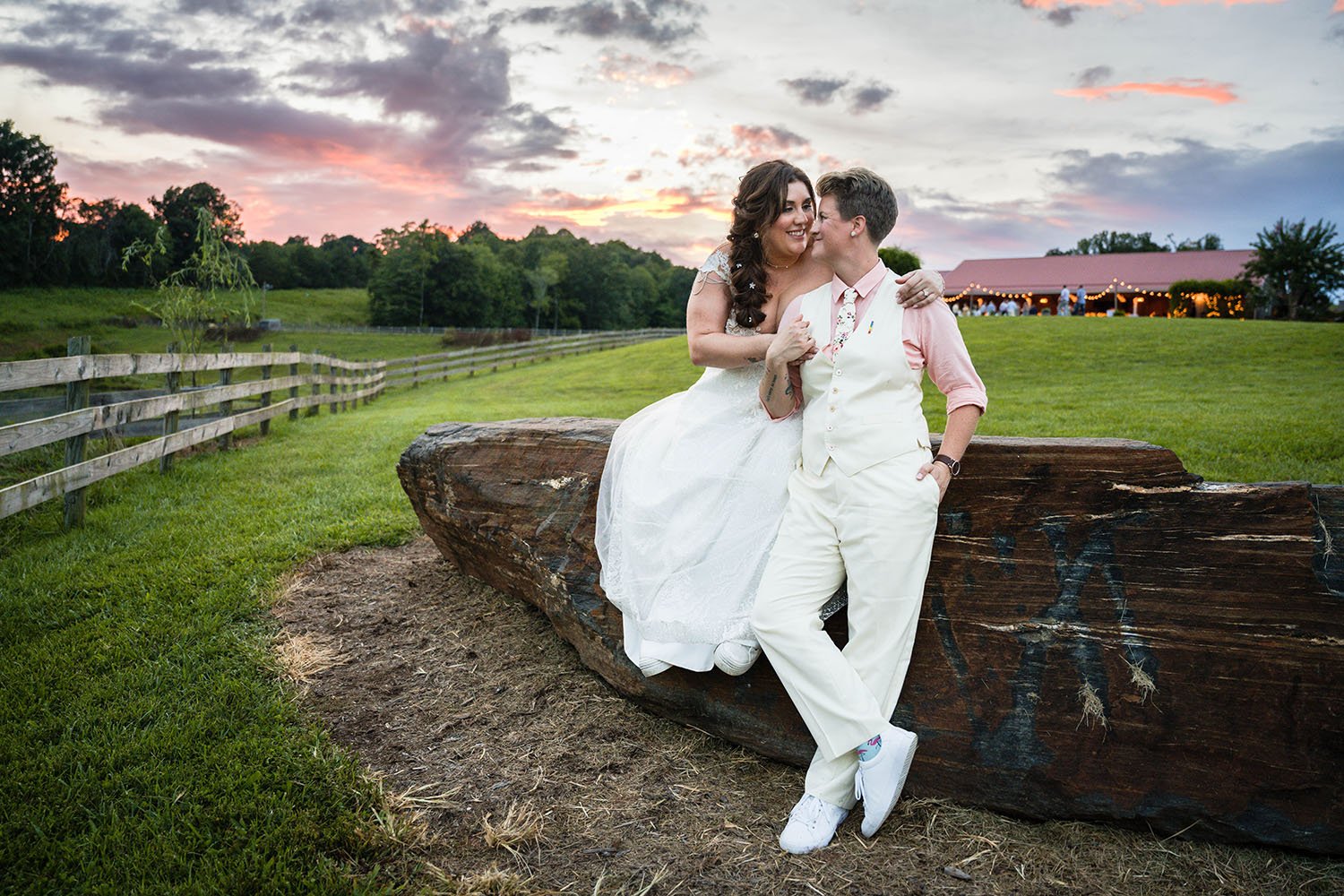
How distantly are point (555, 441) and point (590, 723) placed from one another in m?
1.61

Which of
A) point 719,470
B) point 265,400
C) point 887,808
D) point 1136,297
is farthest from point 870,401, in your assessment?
point 1136,297

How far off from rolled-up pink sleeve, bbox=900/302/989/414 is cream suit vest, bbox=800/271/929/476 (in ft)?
0.19

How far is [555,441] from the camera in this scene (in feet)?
15.2

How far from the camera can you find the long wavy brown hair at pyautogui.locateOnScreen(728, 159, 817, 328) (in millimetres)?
3582

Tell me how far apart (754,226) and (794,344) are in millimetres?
708

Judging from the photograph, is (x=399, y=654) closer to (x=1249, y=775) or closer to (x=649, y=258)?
(x=1249, y=775)

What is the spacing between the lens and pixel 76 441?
6203 millimetres

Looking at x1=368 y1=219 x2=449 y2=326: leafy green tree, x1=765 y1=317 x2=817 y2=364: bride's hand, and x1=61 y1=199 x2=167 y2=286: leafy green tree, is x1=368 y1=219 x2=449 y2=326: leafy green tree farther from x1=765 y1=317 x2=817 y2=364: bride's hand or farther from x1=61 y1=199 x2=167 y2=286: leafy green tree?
x1=765 y1=317 x2=817 y2=364: bride's hand

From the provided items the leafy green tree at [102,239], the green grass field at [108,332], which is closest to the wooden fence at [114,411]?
the green grass field at [108,332]

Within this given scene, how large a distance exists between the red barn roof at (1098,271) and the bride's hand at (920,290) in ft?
157

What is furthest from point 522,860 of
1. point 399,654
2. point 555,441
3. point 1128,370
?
point 1128,370

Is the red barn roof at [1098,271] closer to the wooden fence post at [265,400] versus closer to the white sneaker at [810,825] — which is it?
the wooden fence post at [265,400]

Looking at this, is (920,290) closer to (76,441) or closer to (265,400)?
(76,441)

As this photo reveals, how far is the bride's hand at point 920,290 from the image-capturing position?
3.12 meters
